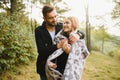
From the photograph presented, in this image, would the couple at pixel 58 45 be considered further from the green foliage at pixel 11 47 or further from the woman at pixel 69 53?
the green foliage at pixel 11 47

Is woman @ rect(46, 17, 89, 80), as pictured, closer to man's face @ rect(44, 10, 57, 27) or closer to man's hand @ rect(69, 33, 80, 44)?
man's hand @ rect(69, 33, 80, 44)

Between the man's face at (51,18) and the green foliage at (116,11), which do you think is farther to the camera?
the green foliage at (116,11)

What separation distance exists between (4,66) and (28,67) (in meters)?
1.90

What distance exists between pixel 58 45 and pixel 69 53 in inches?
7.3

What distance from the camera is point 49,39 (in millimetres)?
3500

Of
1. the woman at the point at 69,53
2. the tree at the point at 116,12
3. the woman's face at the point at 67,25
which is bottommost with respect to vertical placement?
the tree at the point at 116,12

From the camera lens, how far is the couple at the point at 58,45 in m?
3.22

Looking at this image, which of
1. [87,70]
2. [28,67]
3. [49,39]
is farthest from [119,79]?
[49,39]

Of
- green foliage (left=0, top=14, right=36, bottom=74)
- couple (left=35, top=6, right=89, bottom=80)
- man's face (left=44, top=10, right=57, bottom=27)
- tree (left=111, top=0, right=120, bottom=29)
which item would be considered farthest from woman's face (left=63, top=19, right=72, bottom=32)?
tree (left=111, top=0, right=120, bottom=29)

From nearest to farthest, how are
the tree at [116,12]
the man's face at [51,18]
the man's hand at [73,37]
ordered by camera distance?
the man's hand at [73,37] < the man's face at [51,18] < the tree at [116,12]

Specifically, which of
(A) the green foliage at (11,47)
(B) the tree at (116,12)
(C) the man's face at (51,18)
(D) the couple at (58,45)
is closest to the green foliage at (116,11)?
(B) the tree at (116,12)

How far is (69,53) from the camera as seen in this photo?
3234 millimetres

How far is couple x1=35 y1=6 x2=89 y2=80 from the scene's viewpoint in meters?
3.22

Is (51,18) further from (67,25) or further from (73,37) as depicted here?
(73,37)
